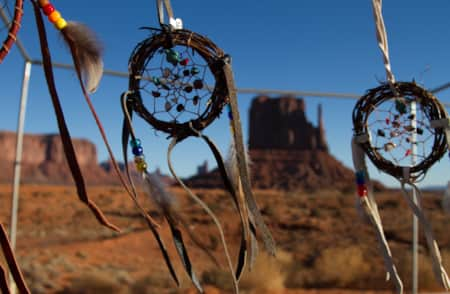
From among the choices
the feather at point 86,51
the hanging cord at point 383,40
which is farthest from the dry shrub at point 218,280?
the feather at point 86,51

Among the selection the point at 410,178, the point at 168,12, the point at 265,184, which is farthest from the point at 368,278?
the point at 265,184

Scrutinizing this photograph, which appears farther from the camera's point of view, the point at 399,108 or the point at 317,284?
the point at 317,284

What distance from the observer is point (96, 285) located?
539 centimetres

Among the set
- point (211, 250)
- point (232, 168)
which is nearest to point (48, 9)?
point (232, 168)

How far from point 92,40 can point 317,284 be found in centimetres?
532

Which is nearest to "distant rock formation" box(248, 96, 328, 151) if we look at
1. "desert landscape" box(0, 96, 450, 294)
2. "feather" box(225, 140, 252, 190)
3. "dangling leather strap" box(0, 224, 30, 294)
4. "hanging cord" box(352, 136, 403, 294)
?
"desert landscape" box(0, 96, 450, 294)

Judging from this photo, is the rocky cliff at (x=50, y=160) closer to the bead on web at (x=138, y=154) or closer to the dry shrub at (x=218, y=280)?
the dry shrub at (x=218, y=280)

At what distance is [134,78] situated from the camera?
1.23 meters

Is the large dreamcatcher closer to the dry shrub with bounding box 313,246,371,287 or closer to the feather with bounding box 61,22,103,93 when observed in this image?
the feather with bounding box 61,22,103,93

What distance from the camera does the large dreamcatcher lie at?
2.82 ft

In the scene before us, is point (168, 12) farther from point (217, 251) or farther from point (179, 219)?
point (217, 251)

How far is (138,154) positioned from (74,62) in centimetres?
31

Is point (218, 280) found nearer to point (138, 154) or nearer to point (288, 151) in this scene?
point (138, 154)

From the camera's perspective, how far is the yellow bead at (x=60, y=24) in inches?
39.1
